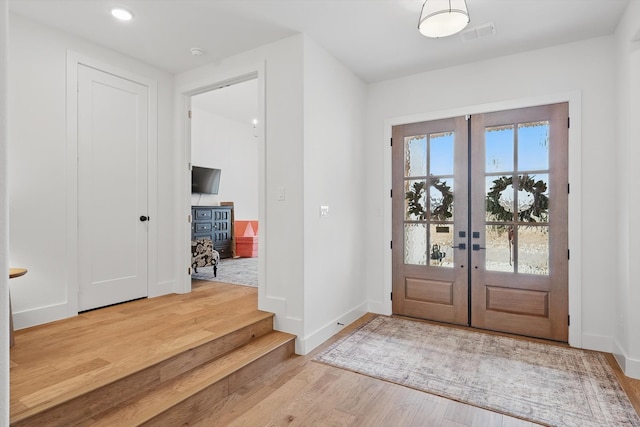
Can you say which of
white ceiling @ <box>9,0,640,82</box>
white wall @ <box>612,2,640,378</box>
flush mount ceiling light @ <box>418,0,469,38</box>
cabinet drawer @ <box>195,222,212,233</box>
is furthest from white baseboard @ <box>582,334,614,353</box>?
cabinet drawer @ <box>195,222,212,233</box>

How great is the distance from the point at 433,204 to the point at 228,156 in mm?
5122

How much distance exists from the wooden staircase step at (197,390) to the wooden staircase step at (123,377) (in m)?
0.05

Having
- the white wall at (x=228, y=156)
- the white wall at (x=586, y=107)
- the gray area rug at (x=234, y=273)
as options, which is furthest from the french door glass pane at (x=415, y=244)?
the white wall at (x=228, y=156)

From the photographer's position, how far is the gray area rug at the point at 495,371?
7.09 feet

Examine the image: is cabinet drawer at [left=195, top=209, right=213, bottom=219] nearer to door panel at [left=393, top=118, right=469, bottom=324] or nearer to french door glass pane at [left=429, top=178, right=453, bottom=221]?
door panel at [left=393, top=118, right=469, bottom=324]

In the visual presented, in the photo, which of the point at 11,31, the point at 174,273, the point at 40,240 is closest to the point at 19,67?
the point at 11,31

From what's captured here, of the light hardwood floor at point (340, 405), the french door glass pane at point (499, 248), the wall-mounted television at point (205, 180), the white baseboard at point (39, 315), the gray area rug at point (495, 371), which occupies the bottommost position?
the light hardwood floor at point (340, 405)

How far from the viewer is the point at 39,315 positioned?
290cm

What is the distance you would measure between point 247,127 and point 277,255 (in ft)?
18.3

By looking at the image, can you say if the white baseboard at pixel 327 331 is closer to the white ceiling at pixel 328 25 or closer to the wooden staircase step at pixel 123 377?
the wooden staircase step at pixel 123 377

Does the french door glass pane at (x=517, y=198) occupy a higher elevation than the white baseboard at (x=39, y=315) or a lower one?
higher

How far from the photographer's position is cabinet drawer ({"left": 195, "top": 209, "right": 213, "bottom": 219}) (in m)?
6.40

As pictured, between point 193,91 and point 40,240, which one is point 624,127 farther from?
point 40,240

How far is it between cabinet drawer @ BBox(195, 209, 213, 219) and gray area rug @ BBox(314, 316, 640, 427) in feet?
13.4
